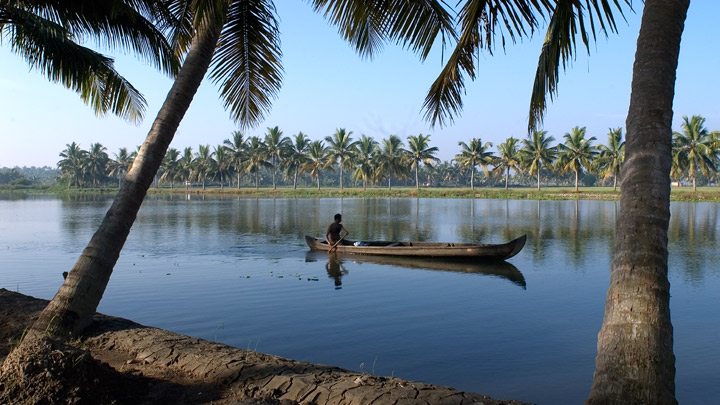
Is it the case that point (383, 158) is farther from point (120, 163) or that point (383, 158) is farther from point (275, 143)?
point (120, 163)

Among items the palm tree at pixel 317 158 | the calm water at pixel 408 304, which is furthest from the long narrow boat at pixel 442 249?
the palm tree at pixel 317 158

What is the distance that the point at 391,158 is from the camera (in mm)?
72875

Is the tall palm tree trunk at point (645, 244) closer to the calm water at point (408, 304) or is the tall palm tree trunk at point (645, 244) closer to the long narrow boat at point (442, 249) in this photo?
the calm water at point (408, 304)

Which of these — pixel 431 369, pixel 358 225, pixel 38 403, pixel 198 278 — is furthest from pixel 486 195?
pixel 38 403

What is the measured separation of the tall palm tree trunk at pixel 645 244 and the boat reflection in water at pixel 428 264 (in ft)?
36.3

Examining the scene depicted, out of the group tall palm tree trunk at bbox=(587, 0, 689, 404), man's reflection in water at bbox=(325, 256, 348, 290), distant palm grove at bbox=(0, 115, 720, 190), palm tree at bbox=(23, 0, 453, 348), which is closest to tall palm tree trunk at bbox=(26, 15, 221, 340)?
palm tree at bbox=(23, 0, 453, 348)

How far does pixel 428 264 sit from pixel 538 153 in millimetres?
53638

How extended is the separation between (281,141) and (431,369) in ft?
235

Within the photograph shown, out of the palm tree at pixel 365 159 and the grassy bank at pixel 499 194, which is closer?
the grassy bank at pixel 499 194

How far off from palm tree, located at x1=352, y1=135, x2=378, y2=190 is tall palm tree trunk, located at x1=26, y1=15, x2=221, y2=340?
67.4 m

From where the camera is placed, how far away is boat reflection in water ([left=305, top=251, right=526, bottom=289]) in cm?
1543

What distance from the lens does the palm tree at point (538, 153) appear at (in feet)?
217

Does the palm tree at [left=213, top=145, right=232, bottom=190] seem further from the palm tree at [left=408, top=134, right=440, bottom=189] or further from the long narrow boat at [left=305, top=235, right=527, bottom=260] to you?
the long narrow boat at [left=305, top=235, right=527, bottom=260]

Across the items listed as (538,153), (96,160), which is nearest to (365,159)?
(538,153)
